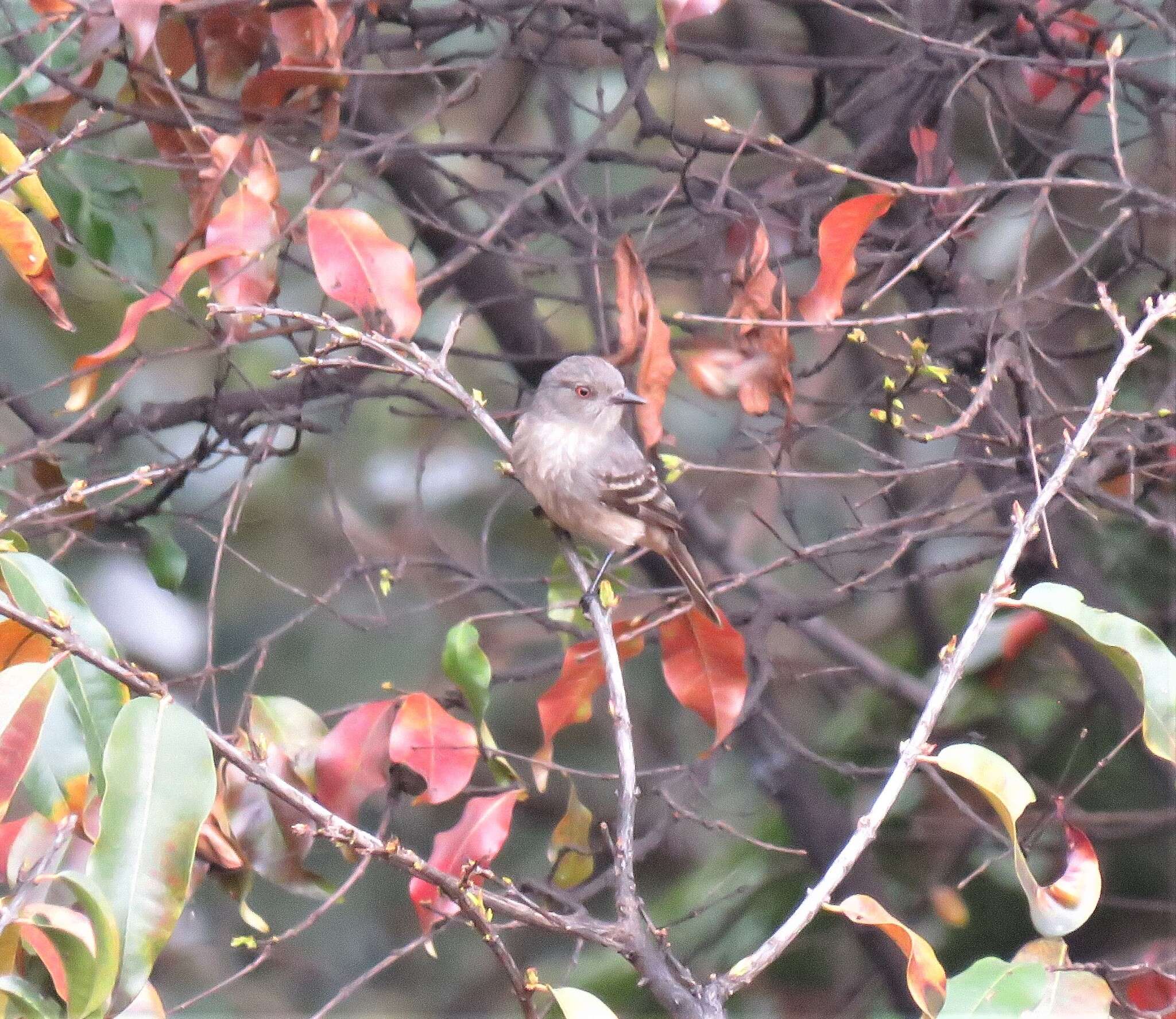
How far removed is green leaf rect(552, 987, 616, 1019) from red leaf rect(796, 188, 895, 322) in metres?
1.74

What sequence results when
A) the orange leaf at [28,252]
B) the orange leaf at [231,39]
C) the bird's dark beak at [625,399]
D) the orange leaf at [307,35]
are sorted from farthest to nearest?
the bird's dark beak at [625,399] → the orange leaf at [231,39] → the orange leaf at [307,35] → the orange leaf at [28,252]

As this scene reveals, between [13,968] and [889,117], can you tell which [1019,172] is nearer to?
[889,117]

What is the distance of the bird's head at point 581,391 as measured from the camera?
4293mm

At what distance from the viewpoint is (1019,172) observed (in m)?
4.56

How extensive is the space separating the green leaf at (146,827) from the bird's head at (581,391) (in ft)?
8.05

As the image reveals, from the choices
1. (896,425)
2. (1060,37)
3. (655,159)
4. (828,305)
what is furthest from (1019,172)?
(896,425)

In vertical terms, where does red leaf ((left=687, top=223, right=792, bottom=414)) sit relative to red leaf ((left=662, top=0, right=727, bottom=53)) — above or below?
below

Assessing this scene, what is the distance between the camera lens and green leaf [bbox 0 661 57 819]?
1.95 m

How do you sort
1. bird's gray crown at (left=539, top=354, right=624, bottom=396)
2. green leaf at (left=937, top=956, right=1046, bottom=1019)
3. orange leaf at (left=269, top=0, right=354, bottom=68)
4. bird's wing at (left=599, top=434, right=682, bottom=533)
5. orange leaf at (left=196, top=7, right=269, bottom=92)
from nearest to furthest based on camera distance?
green leaf at (left=937, top=956, right=1046, bottom=1019), orange leaf at (left=269, top=0, right=354, bottom=68), orange leaf at (left=196, top=7, right=269, bottom=92), bird's gray crown at (left=539, top=354, right=624, bottom=396), bird's wing at (left=599, top=434, right=682, bottom=533)

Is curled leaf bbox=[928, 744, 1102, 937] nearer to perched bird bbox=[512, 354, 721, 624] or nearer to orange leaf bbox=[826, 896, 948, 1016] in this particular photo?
orange leaf bbox=[826, 896, 948, 1016]

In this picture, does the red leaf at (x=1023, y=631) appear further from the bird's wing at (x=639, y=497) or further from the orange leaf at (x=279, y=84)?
the orange leaf at (x=279, y=84)

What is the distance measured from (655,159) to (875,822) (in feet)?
8.17

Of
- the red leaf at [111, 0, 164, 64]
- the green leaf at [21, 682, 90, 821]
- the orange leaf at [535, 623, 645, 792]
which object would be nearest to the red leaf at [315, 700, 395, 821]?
the orange leaf at [535, 623, 645, 792]

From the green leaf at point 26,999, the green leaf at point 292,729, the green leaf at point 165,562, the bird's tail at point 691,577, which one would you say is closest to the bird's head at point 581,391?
the bird's tail at point 691,577
